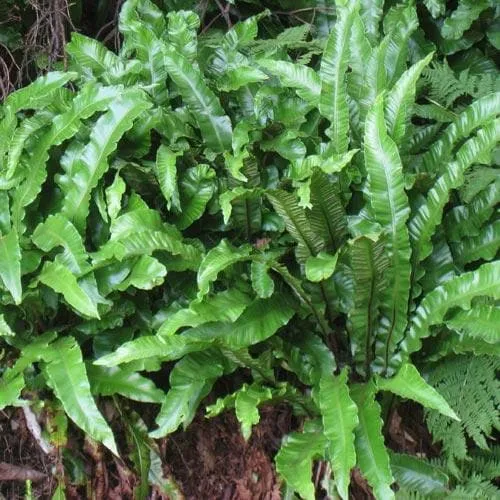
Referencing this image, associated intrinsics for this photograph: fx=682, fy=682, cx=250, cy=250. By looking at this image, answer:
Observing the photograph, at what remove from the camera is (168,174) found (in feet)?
7.91

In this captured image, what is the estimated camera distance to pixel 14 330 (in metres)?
2.47

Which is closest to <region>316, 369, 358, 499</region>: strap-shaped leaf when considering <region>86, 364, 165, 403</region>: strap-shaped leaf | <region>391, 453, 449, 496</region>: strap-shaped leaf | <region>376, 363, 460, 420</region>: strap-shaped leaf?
<region>376, 363, 460, 420</region>: strap-shaped leaf

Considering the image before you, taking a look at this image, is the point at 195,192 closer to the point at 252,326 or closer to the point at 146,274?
the point at 146,274

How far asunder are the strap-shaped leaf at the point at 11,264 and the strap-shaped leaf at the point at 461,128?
4.91ft

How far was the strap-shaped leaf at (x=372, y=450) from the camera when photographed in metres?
2.02

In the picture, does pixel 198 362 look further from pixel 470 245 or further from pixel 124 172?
pixel 470 245

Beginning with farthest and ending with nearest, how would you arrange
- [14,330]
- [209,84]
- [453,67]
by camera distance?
[453,67] → [209,84] → [14,330]

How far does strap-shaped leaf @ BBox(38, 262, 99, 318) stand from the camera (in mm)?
2205

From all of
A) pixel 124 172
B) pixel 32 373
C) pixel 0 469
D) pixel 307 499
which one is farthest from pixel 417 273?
pixel 0 469

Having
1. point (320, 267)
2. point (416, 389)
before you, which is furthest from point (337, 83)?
point (416, 389)

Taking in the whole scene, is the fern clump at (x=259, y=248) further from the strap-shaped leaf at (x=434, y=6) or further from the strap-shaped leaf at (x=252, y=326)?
the strap-shaped leaf at (x=434, y=6)

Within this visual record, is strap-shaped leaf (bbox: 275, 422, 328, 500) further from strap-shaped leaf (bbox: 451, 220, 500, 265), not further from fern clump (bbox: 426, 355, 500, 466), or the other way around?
strap-shaped leaf (bbox: 451, 220, 500, 265)

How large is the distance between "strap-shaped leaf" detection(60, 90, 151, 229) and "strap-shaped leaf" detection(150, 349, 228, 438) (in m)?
0.62

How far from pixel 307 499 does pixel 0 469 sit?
3.89 feet
